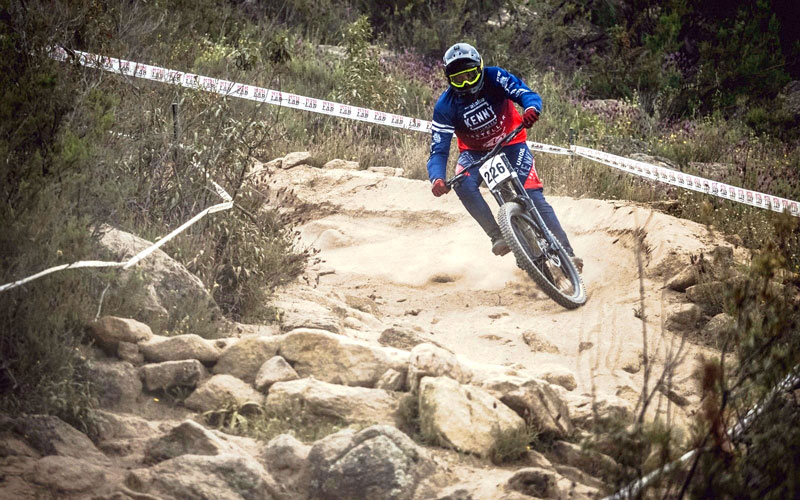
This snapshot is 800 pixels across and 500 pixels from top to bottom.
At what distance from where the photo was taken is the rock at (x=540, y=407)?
14.2 ft

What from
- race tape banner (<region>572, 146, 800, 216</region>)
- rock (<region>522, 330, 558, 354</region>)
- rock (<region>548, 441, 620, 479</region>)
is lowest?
rock (<region>522, 330, 558, 354</region>)

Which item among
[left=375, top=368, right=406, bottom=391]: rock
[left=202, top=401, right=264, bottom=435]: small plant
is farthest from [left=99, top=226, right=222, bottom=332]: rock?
[left=375, top=368, right=406, bottom=391]: rock

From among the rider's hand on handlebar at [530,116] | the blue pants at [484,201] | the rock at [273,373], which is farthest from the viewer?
the blue pants at [484,201]

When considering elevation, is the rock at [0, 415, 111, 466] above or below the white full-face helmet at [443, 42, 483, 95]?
below

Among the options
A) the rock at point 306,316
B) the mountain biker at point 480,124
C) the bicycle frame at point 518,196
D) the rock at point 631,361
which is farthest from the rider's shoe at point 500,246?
the rock at point 306,316

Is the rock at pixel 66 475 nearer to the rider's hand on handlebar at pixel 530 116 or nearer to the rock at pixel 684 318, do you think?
the rider's hand on handlebar at pixel 530 116

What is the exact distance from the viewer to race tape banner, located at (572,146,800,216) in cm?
930

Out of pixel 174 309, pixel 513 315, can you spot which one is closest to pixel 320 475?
pixel 174 309

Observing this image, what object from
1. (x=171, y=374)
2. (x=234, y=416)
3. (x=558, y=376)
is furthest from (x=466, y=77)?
(x=234, y=416)

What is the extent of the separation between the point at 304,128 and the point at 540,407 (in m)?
8.27

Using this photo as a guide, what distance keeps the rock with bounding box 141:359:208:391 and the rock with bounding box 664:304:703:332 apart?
12.6 ft

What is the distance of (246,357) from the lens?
184 inches

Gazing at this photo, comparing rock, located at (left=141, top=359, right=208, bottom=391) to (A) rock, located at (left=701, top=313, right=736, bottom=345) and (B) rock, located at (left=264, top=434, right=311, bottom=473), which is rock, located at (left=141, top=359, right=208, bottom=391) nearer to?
(B) rock, located at (left=264, top=434, right=311, bottom=473)

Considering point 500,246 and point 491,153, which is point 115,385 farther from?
point 491,153
